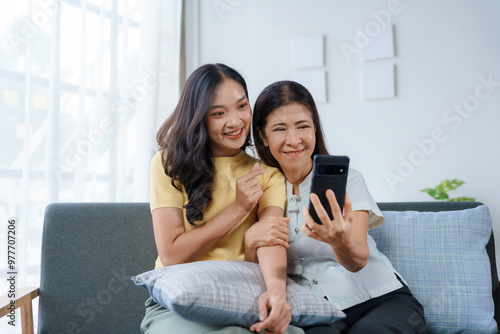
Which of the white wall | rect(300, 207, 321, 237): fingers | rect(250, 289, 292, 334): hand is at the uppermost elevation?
the white wall

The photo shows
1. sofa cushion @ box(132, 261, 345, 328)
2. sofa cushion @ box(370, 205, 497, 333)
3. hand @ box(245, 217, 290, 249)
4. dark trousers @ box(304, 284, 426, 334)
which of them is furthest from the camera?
sofa cushion @ box(370, 205, 497, 333)

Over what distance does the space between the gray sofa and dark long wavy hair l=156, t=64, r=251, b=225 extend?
0.42 m

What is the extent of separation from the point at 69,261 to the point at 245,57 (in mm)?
2222

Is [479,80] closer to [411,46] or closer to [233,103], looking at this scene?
[411,46]

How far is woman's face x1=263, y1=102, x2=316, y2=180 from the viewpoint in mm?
1341

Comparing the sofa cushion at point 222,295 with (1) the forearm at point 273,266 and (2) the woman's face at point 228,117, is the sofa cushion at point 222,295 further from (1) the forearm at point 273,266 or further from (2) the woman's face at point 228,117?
(2) the woman's face at point 228,117

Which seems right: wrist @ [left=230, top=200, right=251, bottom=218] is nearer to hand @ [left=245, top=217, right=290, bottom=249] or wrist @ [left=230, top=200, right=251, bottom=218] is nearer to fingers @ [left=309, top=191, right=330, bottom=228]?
hand @ [left=245, top=217, right=290, bottom=249]

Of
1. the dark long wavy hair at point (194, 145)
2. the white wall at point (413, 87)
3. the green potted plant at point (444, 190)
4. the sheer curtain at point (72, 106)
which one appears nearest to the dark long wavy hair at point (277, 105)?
the dark long wavy hair at point (194, 145)

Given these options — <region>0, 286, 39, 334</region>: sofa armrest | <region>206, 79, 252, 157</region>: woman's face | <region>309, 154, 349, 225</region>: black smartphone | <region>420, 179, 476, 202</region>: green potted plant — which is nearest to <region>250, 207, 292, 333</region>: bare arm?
<region>309, 154, 349, 225</region>: black smartphone

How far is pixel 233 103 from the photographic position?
1.33 metres

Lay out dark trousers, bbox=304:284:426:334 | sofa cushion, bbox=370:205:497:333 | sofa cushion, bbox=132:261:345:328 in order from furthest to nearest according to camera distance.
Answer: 1. sofa cushion, bbox=370:205:497:333
2. dark trousers, bbox=304:284:426:334
3. sofa cushion, bbox=132:261:345:328

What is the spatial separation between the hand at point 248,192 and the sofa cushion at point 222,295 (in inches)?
6.5

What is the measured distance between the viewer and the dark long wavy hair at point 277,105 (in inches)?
54.1

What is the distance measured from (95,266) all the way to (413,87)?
2.22m
